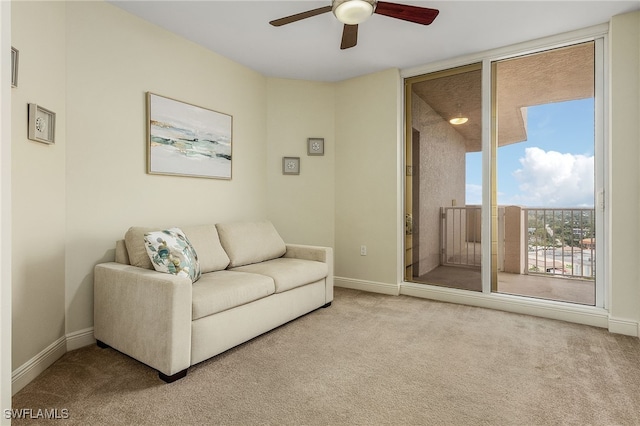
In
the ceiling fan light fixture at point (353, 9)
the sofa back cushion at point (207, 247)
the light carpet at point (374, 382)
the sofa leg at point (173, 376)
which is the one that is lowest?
the light carpet at point (374, 382)

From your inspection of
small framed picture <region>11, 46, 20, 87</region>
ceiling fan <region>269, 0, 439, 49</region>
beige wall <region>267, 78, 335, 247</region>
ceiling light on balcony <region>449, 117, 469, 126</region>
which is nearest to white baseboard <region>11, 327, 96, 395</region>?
small framed picture <region>11, 46, 20, 87</region>

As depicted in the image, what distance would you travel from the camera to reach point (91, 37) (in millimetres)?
2527

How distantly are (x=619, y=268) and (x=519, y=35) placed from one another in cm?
224

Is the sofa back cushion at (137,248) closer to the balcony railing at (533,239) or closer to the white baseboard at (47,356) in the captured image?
the white baseboard at (47,356)

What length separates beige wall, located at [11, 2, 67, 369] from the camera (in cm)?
192

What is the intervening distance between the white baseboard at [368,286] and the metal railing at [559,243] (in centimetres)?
154

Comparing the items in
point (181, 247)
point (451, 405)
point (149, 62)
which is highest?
point (149, 62)

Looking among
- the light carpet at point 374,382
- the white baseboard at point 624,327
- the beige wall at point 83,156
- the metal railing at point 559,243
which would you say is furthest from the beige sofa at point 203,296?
the white baseboard at point 624,327

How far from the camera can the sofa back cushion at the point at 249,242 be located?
3.15 meters

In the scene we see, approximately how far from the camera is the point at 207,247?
2914 mm

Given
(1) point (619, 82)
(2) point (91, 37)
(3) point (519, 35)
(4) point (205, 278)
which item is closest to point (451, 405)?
(4) point (205, 278)

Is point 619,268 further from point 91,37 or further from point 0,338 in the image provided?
point 91,37

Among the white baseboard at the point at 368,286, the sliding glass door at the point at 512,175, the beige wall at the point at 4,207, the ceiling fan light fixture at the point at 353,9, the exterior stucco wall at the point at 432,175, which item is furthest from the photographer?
the white baseboard at the point at 368,286

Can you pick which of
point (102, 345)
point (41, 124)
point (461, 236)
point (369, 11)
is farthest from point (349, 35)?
point (102, 345)
